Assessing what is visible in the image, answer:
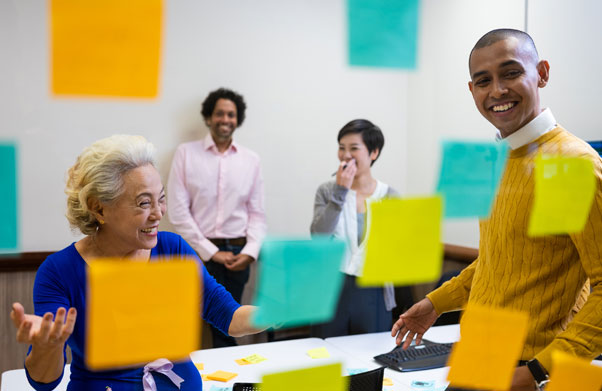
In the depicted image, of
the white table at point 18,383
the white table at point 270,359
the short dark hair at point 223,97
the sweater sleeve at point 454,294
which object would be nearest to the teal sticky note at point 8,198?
the sweater sleeve at point 454,294

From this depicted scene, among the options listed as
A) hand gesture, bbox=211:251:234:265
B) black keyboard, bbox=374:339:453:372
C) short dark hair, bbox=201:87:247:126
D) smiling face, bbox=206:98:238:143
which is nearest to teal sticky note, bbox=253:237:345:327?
hand gesture, bbox=211:251:234:265

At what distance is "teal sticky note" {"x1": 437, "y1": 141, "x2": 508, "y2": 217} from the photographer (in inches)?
25.2

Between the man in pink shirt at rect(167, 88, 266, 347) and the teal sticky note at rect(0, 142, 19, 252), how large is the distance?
0.42 m

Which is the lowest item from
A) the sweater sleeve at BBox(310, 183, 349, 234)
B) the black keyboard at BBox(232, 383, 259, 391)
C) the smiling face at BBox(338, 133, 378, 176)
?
the black keyboard at BBox(232, 383, 259, 391)

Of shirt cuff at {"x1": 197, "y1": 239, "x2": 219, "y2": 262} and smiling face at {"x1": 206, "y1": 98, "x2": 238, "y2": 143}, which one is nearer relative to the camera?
shirt cuff at {"x1": 197, "y1": 239, "x2": 219, "y2": 262}

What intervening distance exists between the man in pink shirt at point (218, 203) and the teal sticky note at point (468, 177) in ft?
1.19

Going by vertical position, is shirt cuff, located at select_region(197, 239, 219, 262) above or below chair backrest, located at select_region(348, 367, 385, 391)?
above

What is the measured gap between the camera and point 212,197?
49.6 inches

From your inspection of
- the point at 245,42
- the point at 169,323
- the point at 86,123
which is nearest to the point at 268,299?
the point at 169,323

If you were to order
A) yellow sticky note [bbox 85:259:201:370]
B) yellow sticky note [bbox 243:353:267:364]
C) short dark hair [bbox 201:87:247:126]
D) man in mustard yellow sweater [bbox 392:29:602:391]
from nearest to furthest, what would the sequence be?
yellow sticky note [bbox 85:259:201:370]
man in mustard yellow sweater [bbox 392:29:602:391]
yellow sticky note [bbox 243:353:267:364]
short dark hair [bbox 201:87:247:126]

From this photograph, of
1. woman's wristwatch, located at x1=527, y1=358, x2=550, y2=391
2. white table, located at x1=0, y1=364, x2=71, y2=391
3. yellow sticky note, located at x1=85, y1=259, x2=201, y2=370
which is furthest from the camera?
white table, located at x1=0, y1=364, x2=71, y2=391

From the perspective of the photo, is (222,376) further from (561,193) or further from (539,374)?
(561,193)

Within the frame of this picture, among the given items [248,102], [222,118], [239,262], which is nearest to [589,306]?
[239,262]

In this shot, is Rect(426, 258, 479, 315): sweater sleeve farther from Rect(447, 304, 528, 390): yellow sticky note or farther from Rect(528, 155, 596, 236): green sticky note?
Rect(447, 304, 528, 390): yellow sticky note
